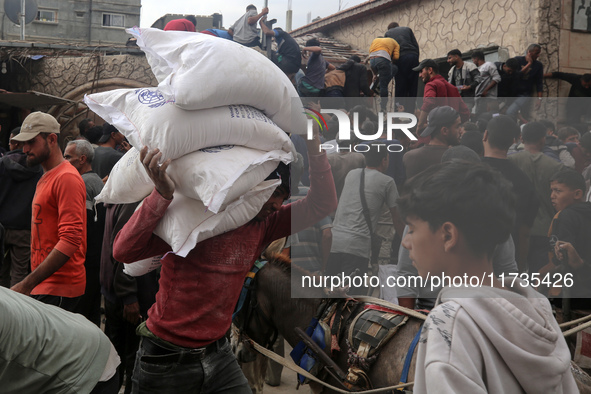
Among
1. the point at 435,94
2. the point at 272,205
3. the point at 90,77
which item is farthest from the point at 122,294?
the point at 90,77

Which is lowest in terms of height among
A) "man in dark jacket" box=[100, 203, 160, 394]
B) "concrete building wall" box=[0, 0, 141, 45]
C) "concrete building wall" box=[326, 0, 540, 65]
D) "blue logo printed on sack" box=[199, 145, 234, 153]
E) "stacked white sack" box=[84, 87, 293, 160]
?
"man in dark jacket" box=[100, 203, 160, 394]

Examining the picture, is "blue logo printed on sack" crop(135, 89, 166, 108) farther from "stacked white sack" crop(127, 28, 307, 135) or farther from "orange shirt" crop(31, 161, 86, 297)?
"orange shirt" crop(31, 161, 86, 297)

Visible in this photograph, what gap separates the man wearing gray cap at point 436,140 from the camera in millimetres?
2785

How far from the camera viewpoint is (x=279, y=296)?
327 cm

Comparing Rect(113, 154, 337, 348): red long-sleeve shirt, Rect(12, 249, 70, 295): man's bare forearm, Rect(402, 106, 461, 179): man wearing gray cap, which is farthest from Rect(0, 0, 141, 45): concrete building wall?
Rect(113, 154, 337, 348): red long-sleeve shirt

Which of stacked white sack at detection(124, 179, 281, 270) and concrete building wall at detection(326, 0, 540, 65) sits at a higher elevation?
concrete building wall at detection(326, 0, 540, 65)

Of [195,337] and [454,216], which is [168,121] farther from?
[454,216]

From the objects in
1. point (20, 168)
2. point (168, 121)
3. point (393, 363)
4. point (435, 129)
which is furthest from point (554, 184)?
point (20, 168)

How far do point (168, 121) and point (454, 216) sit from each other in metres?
1.20

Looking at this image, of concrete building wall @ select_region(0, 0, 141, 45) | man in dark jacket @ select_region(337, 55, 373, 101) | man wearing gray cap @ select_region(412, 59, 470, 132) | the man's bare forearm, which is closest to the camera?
the man's bare forearm

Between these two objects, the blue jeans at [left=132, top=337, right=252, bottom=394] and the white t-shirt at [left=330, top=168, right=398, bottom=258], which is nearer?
the blue jeans at [left=132, top=337, right=252, bottom=394]

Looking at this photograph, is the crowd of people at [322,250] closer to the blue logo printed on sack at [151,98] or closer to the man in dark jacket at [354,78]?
the blue logo printed on sack at [151,98]

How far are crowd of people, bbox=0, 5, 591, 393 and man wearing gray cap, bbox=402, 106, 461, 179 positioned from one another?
12 mm

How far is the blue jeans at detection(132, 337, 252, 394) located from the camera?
7.73 ft
